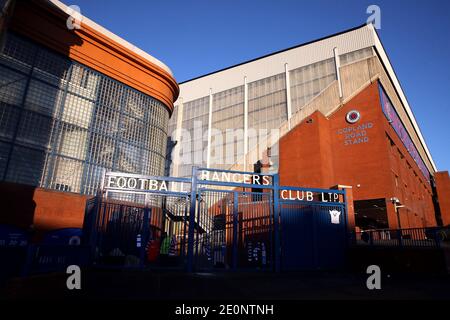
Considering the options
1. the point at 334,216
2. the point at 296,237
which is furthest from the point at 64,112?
the point at 334,216

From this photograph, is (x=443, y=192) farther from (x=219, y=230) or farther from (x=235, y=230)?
(x=235, y=230)

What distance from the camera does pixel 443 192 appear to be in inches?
2517

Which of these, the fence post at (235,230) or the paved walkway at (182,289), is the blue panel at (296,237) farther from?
the paved walkway at (182,289)

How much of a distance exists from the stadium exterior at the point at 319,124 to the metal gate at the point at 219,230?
17942 mm

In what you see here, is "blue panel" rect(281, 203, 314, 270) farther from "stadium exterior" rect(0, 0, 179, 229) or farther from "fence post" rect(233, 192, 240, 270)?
"stadium exterior" rect(0, 0, 179, 229)

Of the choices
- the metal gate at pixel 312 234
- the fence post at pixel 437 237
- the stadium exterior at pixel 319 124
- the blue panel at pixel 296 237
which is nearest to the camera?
the blue panel at pixel 296 237

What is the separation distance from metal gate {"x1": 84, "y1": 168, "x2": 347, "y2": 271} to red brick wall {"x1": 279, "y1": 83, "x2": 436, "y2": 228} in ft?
58.5

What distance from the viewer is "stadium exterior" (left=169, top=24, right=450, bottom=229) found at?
30.6 m

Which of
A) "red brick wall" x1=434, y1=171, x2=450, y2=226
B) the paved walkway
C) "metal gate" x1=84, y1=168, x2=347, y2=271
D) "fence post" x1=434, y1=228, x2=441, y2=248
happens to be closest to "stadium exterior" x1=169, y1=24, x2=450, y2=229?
"red brick wall" x1=434, y1=171, x2=450, y2=226

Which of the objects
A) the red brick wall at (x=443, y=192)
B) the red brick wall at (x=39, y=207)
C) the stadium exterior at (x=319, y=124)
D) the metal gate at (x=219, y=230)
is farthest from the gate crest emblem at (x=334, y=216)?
the red brick wall at (x=443, y=192)

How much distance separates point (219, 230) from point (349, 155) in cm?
2458

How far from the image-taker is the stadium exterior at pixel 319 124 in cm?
3059

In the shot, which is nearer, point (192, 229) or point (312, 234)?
point (192, 229)
